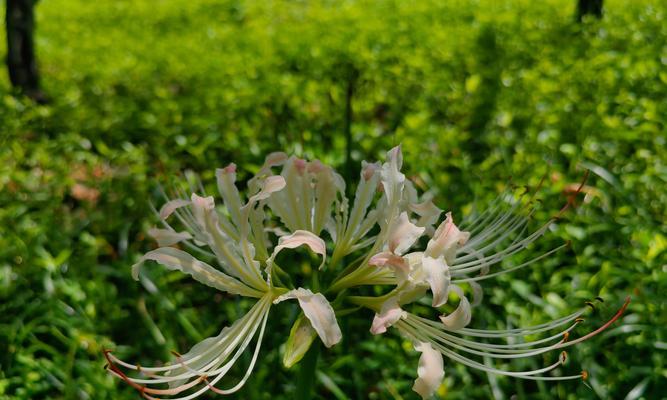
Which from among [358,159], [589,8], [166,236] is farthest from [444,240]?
[589,8]

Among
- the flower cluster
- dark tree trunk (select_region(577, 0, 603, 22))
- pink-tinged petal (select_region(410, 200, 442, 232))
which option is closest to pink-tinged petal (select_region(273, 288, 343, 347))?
the flower cluster

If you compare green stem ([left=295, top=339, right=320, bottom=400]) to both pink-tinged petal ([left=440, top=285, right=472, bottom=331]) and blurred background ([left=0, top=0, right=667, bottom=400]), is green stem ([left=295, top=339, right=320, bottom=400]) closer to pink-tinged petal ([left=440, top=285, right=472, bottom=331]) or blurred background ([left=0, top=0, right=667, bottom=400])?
pink-tinged petal ([left=440, top=285, right=472, bottom=331])

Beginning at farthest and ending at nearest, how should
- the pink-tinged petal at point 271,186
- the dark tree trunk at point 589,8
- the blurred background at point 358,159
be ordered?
1. the dark tree trunk at point 589,8
2. the blurred background at point 358,159
3. the pink-tinged petal at point 271,186

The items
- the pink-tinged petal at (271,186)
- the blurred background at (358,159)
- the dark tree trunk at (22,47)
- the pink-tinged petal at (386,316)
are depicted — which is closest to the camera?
the pink-tinged petal at (386,316)

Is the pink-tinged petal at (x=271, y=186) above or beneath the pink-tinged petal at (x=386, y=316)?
above

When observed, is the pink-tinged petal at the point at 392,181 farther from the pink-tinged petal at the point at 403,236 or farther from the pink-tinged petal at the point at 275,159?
the pink-tinged petal at the point at 275,159

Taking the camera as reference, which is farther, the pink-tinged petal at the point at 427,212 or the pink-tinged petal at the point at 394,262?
the pink-tinged petal at the point at 427,212

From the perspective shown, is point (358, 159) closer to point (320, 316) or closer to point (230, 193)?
point (230, 193)

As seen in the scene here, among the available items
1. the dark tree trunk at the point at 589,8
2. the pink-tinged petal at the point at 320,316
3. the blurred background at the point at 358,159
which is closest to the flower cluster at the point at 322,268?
the pink-tinged petal at the point at 320,316
